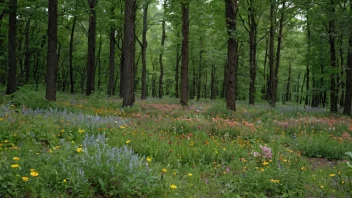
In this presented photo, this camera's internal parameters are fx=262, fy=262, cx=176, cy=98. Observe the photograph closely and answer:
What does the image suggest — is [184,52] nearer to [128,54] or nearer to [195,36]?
[128,54]

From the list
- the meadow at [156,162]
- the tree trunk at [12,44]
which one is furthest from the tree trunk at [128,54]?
the tree trunk at [12,44]

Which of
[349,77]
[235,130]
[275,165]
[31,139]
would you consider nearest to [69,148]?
[31,139]

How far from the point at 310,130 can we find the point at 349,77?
7743 millimetres

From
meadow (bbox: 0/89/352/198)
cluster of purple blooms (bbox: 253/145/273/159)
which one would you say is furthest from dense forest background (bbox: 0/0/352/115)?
cluster of purple blooms (bbox: 253/145/273/159)

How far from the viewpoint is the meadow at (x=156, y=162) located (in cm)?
380

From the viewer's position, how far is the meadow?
380 centimetres

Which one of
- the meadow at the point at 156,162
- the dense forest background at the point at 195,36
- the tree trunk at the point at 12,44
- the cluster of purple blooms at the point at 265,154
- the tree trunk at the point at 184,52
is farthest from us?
the tree trunk at the point at 184,52

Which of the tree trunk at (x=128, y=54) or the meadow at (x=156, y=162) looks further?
the tree trunk at (x=128, y=54)

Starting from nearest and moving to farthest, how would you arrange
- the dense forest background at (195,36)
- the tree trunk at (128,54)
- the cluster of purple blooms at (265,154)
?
the cluster of purple blooms at (265,154) < the tree trunk at (128,54) < the dense forest background at (195,36)

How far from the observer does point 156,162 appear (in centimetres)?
569

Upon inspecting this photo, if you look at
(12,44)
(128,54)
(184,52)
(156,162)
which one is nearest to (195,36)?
(184,52)

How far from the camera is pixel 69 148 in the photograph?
4613 millimetres

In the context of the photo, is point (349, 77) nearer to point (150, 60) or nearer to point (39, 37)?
point (39, 37)

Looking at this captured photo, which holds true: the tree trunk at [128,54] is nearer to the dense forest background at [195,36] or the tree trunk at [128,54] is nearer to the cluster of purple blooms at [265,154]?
the dense forest background at [195,36]
